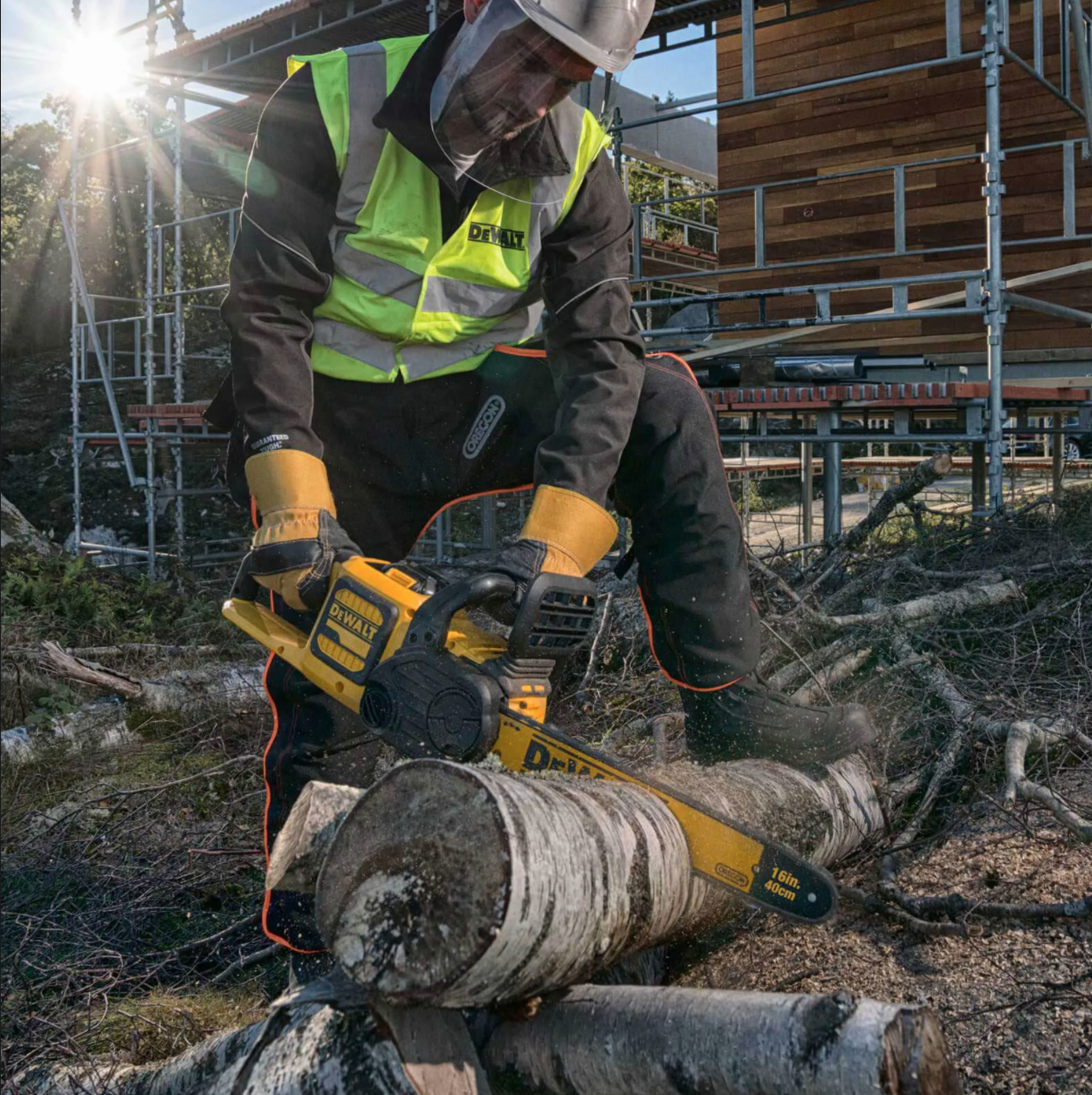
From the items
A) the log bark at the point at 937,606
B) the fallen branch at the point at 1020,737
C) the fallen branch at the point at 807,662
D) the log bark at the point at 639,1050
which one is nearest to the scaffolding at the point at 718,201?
the log bark at the point at 937,606

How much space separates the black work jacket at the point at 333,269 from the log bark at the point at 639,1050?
1020 mm

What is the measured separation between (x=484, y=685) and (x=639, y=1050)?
60 centimetres

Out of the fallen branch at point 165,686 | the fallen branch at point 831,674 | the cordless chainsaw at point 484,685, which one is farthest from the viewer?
the fallen branch at point 165,686

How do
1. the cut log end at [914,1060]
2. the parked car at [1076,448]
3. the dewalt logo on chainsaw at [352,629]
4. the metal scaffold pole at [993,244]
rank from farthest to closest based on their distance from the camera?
1. the parked car at [1076,448]
2. the metal scaffold pole at [993,244]
3. the dewalt logo on chainsaw at [352,629]
4. the cut log end at [914,1060]

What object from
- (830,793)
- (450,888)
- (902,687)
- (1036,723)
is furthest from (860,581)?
(450,888)

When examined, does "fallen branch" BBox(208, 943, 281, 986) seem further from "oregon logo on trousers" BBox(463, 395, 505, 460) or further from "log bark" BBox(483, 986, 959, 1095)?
"oregon logo on trousers" BBox(463, 395, 505, 460)

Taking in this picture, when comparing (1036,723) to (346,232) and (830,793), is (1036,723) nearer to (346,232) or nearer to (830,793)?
(830,793)

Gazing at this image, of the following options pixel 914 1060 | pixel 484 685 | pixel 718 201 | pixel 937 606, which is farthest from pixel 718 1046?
pixel 718 201

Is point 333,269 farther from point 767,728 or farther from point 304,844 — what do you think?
point 767,728

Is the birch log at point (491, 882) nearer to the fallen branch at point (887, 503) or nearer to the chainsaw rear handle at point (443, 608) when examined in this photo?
the chainsaw rear handle at point (443, 608)

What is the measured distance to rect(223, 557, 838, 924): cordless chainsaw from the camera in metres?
1.78

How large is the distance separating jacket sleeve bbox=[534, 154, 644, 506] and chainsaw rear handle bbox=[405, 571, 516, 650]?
1.27ft

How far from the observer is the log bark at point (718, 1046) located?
4.43 feet

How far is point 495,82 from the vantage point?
218cm
